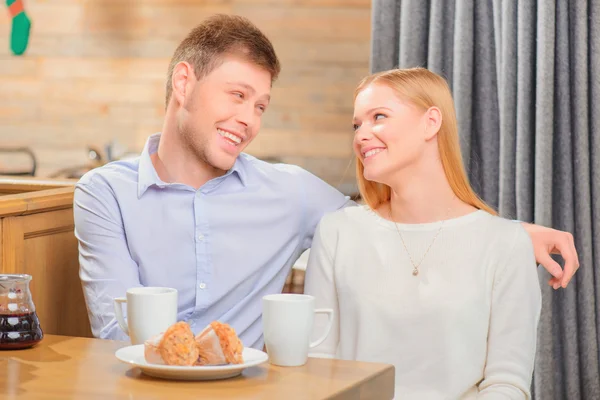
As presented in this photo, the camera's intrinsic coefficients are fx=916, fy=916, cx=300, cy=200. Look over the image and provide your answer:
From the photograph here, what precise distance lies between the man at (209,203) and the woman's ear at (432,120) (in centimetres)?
26

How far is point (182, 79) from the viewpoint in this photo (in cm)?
183

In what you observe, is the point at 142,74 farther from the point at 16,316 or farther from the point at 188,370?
the point at 188,370

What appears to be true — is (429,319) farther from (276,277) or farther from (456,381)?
(276,277)

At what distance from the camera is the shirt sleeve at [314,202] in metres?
1.85

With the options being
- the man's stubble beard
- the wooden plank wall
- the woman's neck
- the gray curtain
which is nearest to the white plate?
the woman's neck

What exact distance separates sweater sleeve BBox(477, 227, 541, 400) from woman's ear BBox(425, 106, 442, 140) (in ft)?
0.78

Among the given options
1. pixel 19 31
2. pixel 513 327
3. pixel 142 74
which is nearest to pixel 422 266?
pixel 513 327

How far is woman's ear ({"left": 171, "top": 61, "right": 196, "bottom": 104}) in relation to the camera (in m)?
1.82

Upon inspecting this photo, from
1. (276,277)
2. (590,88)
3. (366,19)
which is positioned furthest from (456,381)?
(366,19)

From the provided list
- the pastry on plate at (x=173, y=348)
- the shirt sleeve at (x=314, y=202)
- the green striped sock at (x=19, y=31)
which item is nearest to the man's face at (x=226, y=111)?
Answer: the shirt sleeve at (x=314, y=202)

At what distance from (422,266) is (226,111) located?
1.59 feet

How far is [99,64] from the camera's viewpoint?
5.27 metres

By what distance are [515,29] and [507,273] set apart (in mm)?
800

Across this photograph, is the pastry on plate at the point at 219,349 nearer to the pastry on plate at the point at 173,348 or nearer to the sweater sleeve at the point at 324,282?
the pastry on plate at the point at 173,348
